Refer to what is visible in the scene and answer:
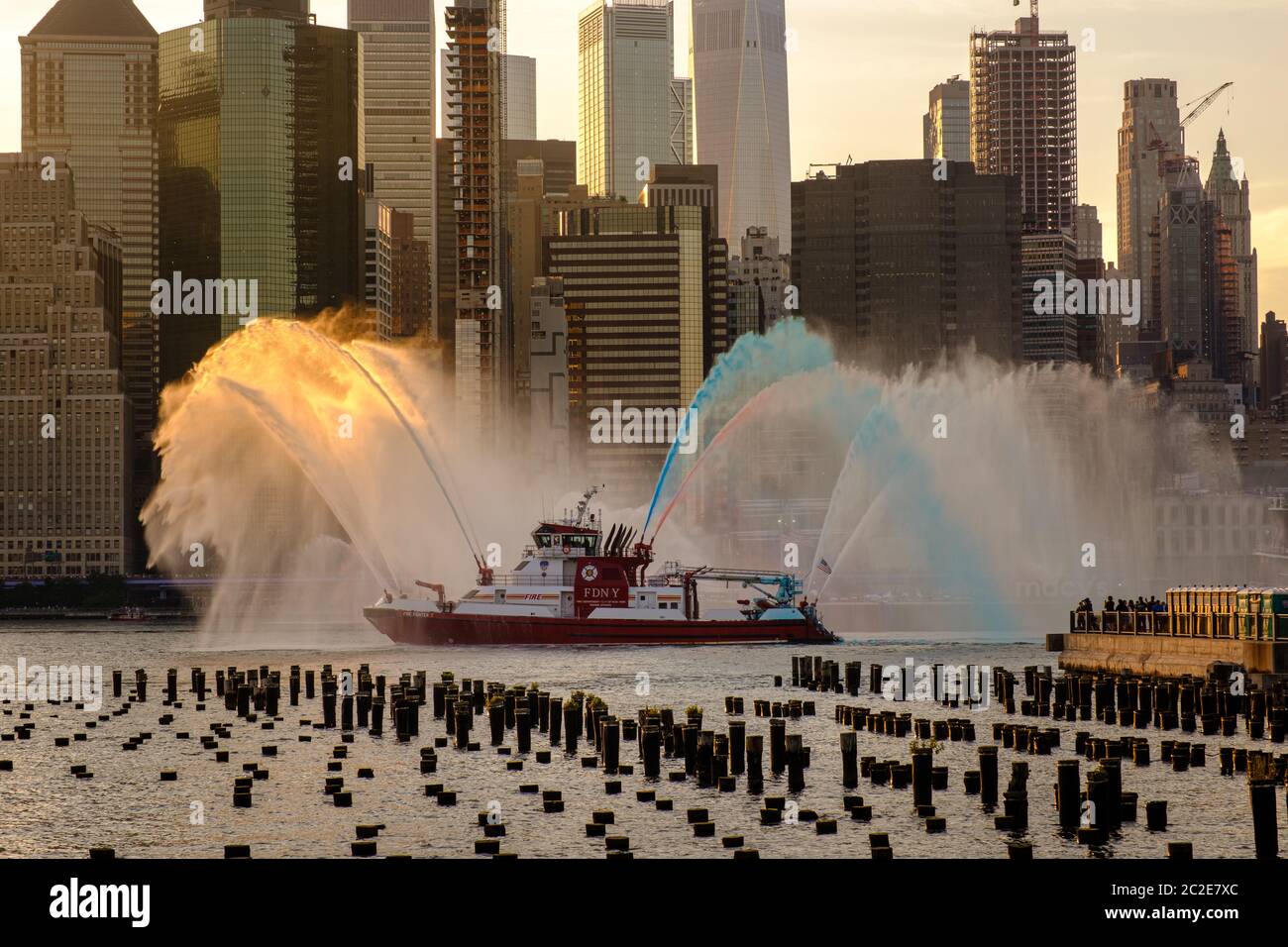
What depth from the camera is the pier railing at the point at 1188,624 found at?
6788 cm

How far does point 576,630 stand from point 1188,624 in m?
40.8

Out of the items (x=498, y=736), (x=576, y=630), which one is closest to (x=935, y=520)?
(x=576, y=630)

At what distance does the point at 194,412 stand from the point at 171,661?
2290 centimetres

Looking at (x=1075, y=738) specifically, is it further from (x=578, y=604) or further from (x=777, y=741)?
(x=578, y=604)

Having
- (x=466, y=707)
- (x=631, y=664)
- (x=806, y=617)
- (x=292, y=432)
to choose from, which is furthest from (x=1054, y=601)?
(x=466, y=707)

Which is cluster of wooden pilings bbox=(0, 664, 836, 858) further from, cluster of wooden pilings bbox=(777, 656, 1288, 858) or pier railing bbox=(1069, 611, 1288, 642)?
pier railing bbox=(1069, 611, 1288, 642)

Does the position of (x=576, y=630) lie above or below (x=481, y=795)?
below

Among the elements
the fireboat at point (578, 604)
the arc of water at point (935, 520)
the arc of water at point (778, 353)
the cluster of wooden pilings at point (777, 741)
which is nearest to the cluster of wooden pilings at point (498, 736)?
the cluster of wooden pilings at point (777, 741)

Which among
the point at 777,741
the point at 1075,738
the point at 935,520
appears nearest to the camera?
the point at 777,741

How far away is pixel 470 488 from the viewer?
195 metres

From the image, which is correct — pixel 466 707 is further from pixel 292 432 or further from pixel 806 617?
pixel 806 617

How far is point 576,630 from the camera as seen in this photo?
106 meters

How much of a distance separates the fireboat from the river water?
64.1 ft
